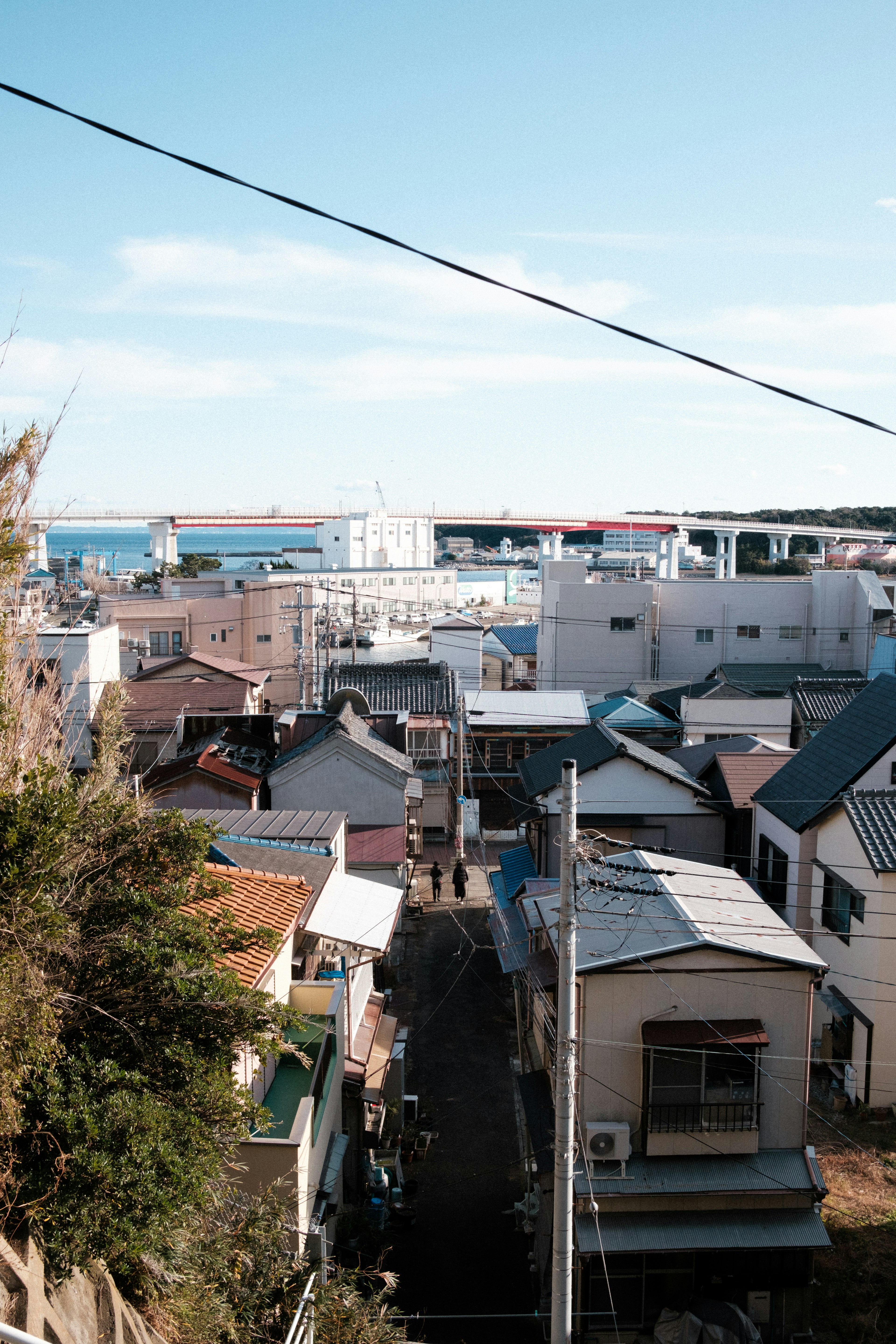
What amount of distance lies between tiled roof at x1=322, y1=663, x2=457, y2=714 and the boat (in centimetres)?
2406

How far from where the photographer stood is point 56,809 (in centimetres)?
439

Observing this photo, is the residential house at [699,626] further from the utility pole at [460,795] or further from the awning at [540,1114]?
the awning at [540,1114]

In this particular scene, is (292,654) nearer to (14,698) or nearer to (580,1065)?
(580,1065)

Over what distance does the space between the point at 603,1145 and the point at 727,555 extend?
6400 centimetres

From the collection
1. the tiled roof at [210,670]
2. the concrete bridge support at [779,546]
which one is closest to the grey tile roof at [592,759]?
the tiled roof at [210,670]

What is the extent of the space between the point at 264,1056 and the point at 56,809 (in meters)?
1.96

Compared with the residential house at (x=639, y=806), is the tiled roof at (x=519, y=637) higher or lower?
higher

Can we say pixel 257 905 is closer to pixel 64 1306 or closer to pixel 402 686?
pixel 64 1306

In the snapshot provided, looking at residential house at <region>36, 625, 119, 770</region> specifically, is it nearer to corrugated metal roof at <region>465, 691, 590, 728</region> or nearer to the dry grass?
corrugated metal roof at <region>465, 691, 590, 728</region>

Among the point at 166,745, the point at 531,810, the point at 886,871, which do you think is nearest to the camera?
the point at 886,871

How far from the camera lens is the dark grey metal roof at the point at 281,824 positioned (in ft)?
39.4

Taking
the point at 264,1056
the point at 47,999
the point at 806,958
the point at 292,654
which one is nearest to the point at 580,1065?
the point at 806,958

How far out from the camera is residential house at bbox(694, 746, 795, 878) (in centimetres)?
1564

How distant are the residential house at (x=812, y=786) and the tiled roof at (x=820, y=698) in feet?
26.0
